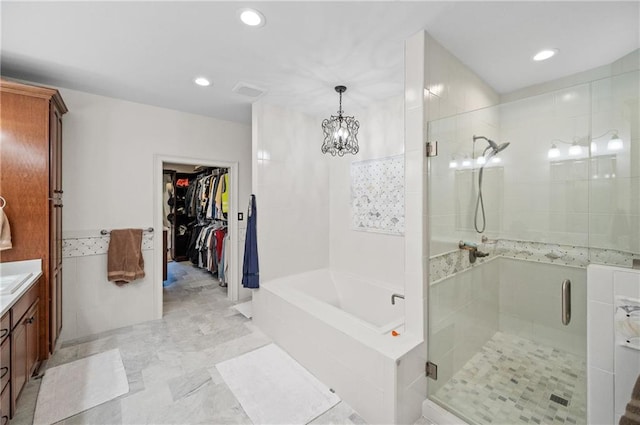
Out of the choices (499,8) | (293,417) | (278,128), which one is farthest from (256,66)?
(293,417)

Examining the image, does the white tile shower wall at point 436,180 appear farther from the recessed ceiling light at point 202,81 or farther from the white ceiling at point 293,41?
the recessed ceiling light at point 202,81

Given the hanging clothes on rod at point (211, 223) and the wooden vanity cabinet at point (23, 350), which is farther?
the hanging clothes on rod at point (211, 223)

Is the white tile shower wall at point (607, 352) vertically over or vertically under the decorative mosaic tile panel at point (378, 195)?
under

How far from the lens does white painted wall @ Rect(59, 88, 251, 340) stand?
2.64 m

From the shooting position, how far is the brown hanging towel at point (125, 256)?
2795 millimetres

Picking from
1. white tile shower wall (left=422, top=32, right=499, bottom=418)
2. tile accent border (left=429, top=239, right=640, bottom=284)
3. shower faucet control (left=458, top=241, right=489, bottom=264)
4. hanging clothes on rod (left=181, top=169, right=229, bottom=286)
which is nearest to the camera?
tile accent border (left=429, top=239, right=640, bottom=284)

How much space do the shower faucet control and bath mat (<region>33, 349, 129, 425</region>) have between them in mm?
2720

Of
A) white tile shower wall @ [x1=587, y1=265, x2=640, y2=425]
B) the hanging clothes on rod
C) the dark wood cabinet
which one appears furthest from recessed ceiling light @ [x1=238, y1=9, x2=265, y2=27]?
the hanging clothes on rod

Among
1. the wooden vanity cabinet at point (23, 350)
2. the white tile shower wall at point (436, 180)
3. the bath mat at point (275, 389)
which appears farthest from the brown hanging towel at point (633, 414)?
the wooden vanity cabinet at point (23, 350)

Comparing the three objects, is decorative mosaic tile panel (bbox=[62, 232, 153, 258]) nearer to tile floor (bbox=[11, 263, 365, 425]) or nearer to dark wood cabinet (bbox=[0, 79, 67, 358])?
dark wood cabinet (bbox=[0, 79, 67, 358])

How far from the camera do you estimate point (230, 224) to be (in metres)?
3.72

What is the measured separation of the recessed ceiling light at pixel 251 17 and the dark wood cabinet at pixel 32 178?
1.71m

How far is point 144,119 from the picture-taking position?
3006 mm

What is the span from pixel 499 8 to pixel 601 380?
1.97 metres
